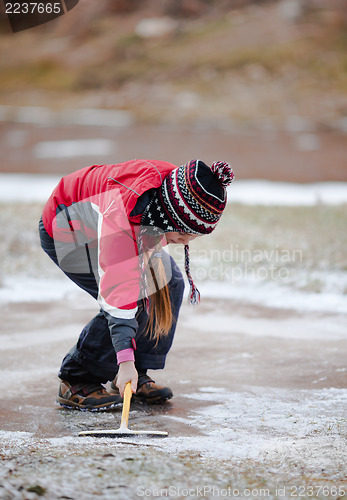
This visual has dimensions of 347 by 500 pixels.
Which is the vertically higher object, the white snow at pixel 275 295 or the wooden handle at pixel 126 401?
the wooden handle at pixel 126 401

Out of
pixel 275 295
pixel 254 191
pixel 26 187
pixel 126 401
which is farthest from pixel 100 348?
pixel 26 187

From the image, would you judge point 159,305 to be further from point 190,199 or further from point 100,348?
point 190,199

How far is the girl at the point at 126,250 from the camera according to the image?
2.09 metres

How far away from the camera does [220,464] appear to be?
71.2 inches

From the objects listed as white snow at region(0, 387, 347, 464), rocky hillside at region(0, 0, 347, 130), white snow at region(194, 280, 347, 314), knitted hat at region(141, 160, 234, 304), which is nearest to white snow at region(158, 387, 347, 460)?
white snow at region(0, 387, 347, 464)

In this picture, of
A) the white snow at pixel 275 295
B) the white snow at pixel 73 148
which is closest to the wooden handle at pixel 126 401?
the white snow at pixel 275 295

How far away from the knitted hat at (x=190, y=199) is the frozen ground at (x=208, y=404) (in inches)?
28.7

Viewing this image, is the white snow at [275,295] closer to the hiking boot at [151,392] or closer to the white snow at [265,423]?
the white snow at [265,423]

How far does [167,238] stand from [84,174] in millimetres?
413

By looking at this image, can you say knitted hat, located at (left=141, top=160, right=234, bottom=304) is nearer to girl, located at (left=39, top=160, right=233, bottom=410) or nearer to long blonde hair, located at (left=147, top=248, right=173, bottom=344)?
girl, located at (left=39, top=160, right=233, bottom=410)

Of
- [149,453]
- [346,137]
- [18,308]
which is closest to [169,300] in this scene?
[149,453]

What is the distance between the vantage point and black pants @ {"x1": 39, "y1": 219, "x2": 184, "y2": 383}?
8.07 ft

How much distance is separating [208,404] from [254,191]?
611 cm

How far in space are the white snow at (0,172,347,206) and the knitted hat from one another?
494cm
